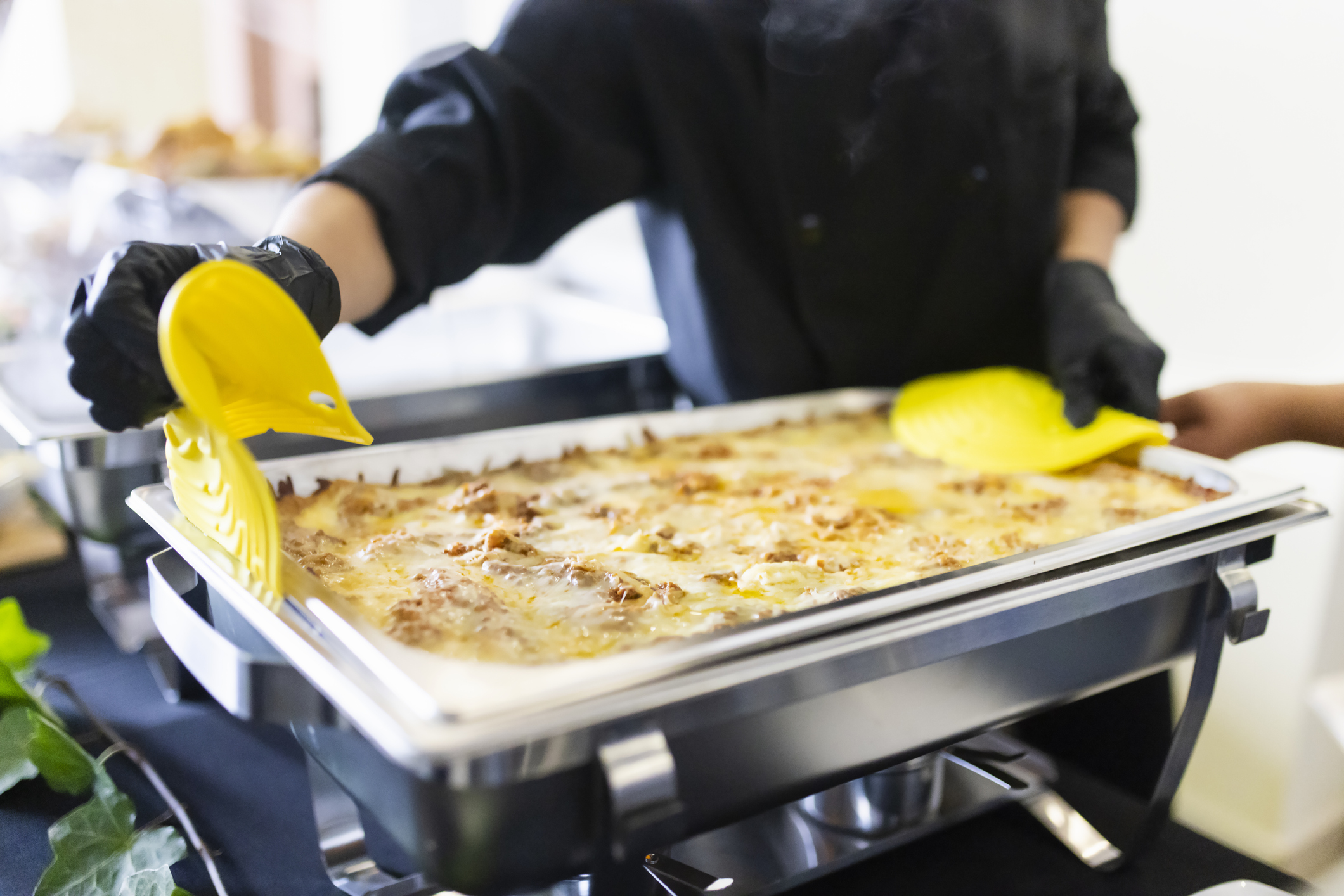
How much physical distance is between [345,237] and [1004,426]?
0.78 metres

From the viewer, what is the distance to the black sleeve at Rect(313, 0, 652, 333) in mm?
999

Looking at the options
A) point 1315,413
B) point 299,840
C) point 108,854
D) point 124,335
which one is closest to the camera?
point 124,335

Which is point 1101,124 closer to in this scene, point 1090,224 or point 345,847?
point 1090,224

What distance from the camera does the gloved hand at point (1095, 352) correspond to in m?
1.08

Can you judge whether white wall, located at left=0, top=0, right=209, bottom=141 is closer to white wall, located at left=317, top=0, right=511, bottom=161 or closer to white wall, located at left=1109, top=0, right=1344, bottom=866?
white wall, located at left=317, top=0, right=511, bottom=161

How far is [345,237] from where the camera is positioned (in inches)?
36.3

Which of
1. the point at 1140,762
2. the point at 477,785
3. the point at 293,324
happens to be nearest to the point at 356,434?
the point at 293,324

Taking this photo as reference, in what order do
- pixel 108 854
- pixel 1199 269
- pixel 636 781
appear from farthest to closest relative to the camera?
1. pixel 1199 269
2. pixel 108 854
3. pixel 636 781

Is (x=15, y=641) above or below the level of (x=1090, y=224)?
below

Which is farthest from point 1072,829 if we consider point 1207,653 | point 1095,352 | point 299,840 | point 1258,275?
point 1258,275

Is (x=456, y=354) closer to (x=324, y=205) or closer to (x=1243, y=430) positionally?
(x=324, y=205)

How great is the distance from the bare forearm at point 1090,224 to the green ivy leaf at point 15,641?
1350 mm

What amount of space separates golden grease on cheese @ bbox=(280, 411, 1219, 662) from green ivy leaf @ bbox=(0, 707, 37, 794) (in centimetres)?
30

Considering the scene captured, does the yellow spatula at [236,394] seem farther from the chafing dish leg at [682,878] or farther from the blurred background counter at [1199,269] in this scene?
the blurred background counter at [1199,269]
